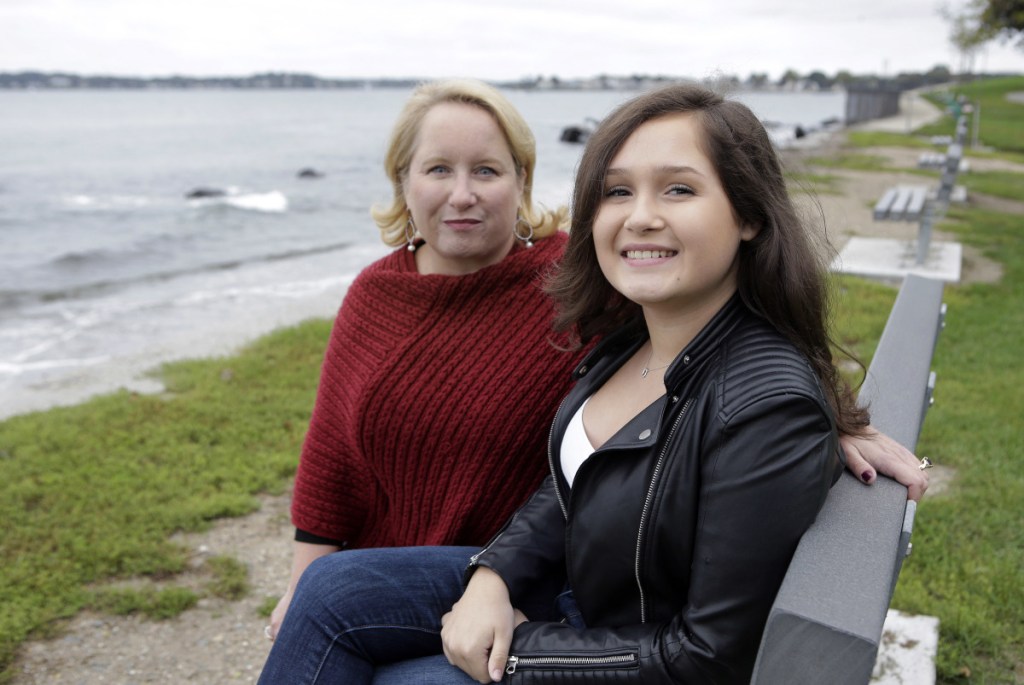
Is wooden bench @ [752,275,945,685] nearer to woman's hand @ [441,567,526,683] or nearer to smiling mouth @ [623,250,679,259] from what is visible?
smiling mouth @ [623,250,679,259]

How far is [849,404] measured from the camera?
1.94 m

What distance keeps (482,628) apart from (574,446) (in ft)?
1.38

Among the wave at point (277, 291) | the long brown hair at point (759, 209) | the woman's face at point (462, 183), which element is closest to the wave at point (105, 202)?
the wave at point (277, 291)

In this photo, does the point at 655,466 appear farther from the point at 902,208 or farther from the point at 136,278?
the point at 136,278

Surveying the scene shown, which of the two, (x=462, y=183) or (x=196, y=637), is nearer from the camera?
(x=462, y=183)

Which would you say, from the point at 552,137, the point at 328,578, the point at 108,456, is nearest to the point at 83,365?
the point at 108,456

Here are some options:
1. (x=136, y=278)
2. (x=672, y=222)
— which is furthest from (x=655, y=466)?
(x=136, y=278)

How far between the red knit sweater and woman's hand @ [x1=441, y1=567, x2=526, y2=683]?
0.53m

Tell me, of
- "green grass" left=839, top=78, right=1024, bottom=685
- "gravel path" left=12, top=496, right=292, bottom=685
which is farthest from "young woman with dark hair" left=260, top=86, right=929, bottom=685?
"gravel path" left=12, top=496, right=292, bottom=685

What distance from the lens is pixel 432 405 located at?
8.66ft

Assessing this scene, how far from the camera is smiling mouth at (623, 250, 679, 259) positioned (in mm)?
1823

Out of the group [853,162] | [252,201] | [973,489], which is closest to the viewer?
[973,489]

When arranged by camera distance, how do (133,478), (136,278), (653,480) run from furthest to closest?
(136,278)
(133,478)
(653,480)

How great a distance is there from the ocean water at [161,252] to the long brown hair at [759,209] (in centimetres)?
18
